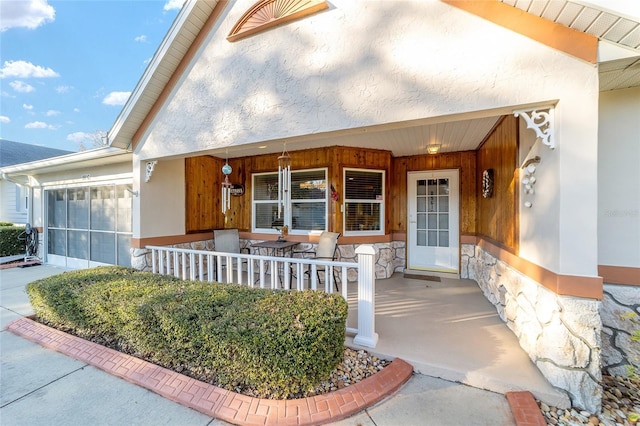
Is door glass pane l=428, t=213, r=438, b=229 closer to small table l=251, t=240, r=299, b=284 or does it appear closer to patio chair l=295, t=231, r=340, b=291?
patio chair l=295, t=231, r=340, b=291

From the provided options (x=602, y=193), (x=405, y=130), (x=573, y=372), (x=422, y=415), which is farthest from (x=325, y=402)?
(x=405, y=130)

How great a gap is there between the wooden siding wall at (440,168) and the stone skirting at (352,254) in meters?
0.59

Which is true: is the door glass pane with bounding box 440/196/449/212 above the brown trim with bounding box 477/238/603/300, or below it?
above

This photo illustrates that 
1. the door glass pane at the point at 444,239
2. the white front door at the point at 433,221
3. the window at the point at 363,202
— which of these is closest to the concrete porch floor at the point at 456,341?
the white front door at the point at 433,221

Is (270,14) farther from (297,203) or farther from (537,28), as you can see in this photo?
(297,203)

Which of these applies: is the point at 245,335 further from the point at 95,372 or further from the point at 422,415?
the point at 95,372

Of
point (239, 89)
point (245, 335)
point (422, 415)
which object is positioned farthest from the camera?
point (239, 89)

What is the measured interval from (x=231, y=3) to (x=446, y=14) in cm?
317

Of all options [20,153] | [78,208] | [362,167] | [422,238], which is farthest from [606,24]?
[20,153]

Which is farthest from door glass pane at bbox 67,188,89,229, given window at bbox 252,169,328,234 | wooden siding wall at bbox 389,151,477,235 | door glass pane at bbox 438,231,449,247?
door glass pane at bbox 438,231,449,247

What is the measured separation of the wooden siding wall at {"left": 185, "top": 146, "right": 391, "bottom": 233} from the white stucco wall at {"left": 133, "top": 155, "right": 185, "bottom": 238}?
21 centimetres

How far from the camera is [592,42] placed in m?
2.22

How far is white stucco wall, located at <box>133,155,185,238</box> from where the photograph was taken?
4.93m

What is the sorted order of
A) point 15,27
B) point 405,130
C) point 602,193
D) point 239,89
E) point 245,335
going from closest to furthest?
point 245,335 < point 602,193 < point 239,89 < point 405,130 < point 15,27
